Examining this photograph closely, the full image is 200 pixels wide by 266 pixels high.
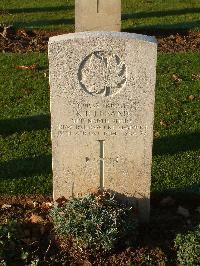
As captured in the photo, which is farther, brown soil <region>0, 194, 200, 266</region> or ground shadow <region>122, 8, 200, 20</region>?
ground shadow <region>122, 8, 200, 20</region>

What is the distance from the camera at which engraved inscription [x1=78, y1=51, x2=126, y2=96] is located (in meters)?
4.48

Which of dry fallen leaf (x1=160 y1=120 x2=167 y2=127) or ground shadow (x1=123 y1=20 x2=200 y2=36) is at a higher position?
ground shadow (x1=123 y1=20 x2=200 y2=36)

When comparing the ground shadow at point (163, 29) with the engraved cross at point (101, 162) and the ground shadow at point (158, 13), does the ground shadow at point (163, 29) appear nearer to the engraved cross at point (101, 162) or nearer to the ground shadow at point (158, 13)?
the ground shadow at point (158, 13)

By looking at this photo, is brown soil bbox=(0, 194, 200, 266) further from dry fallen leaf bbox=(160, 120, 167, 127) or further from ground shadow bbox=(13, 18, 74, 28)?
ground shadow bbox=(13, 18, 74, 28)

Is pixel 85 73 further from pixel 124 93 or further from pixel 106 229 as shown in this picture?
pixel 106 229

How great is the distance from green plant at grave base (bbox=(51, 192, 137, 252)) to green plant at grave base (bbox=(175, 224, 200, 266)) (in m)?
0.41

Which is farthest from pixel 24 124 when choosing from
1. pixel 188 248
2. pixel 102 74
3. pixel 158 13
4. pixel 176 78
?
pixel 158 13

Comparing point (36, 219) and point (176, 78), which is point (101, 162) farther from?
point (176, 78)

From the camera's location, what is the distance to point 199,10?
13875mm

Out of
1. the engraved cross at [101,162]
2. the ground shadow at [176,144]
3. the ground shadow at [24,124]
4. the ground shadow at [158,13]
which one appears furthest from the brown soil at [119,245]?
the ground shadow at [158,13]

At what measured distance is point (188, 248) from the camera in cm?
454

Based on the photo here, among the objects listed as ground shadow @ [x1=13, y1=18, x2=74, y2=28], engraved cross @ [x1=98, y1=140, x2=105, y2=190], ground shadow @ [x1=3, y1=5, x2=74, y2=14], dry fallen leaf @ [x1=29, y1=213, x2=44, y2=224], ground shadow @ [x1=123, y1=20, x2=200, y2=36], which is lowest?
dry fallen leaf @ [x1=29, y1=213, x2=44, y2=224]

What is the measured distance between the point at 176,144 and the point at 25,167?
1928 millimetres

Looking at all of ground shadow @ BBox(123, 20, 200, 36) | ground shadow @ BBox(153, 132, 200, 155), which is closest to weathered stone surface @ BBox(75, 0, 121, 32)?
ground shadow @ BBox(123, 20, 200, 36)
